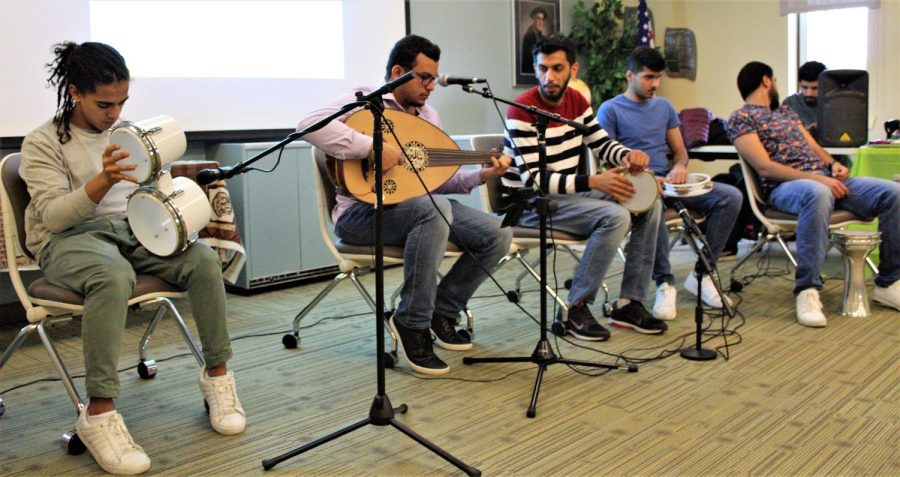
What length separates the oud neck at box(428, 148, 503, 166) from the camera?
9.21 feet

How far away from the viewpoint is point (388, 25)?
16.0ft

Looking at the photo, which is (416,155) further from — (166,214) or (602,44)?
(602,44)

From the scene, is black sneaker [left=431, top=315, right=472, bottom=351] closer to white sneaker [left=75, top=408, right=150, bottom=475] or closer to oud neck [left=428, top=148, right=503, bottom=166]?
oud neck [left=428, top=148, right=503, bottom=166]

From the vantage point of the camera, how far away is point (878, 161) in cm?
407

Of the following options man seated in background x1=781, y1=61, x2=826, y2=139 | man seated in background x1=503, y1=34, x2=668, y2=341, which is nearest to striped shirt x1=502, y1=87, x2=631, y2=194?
man seated in background x1=503, y1=34, x2=668, y2=341

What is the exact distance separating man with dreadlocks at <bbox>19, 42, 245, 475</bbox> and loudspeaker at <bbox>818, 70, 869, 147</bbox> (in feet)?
11.1

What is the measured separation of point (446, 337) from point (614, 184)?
824 mm

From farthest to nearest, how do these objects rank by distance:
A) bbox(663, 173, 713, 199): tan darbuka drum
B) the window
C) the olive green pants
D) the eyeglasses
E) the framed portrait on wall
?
the window → the framed portrait on wall → bbox(663, 173, 713, 199): tan darbuka drum → the eyeglasses → the olive green pants

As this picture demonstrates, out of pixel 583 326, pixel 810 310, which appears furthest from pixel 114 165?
pixel 810 310

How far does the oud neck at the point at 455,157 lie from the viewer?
2.81m

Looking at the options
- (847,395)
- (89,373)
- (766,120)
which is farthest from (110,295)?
(766,120)

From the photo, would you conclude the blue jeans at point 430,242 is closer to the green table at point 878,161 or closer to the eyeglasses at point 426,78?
the eyeglasses at point 426,78

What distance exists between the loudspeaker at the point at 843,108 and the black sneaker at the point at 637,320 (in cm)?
176

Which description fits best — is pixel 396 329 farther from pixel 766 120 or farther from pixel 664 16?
pixel 664 16
